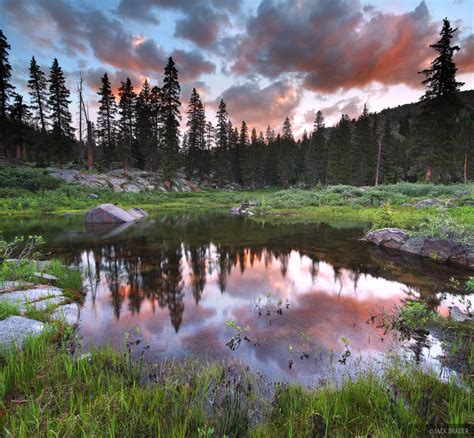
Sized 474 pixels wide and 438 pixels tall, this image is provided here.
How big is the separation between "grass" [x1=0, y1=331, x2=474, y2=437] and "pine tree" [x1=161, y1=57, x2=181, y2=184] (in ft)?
148

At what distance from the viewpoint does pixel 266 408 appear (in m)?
3.15

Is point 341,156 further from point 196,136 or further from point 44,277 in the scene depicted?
point 44,277

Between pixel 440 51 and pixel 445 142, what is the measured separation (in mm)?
10209

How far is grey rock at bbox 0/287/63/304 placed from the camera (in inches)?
223

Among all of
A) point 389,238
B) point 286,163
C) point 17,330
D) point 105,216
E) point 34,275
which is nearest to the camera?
point 17,330

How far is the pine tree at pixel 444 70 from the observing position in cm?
2967

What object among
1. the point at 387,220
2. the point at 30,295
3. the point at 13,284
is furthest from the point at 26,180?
the point at 387,220

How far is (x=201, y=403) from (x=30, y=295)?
5.26 metres

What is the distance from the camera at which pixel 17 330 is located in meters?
4.39

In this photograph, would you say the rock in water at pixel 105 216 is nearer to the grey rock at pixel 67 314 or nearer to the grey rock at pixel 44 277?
the grey rock at pixel 44 277

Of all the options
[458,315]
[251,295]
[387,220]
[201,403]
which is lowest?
[251,295]

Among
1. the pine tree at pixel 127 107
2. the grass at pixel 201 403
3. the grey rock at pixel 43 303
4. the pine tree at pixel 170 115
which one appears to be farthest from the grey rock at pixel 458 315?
the pine tree at pixel 127 107

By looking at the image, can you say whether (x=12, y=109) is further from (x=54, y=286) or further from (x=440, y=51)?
(x=440, y=51)

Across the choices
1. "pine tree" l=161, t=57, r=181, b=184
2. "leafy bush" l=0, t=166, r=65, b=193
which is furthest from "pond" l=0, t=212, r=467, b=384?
"pine tree" l=161, t=57, r=181, b=184
